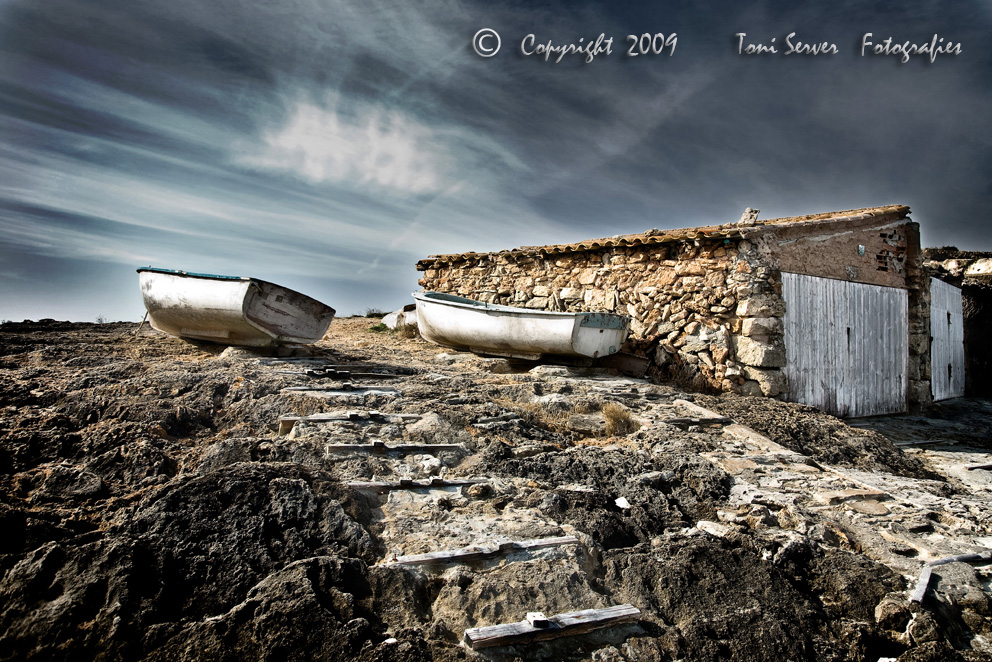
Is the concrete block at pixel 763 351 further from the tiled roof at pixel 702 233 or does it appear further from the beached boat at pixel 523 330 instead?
the beached boat at pixel 523 330

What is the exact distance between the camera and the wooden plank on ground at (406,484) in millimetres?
4180

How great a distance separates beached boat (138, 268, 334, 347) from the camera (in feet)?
27.0

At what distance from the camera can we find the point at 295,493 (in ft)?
12.3

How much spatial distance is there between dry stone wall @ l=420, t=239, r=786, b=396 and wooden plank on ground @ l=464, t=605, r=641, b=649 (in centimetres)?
679

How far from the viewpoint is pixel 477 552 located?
3.49 meters

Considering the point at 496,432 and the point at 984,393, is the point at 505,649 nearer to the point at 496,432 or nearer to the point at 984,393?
the point at 496,432

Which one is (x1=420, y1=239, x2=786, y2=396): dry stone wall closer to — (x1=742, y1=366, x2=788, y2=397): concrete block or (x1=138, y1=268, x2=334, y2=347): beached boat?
(x1=742, y1=366, x2=788, y2=397): concrete block

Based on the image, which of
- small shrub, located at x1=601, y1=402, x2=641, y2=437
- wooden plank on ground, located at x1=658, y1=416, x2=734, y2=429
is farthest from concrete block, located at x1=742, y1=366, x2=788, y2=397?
small shrub, located at x1=601, y1=402, x2=641, y2=437

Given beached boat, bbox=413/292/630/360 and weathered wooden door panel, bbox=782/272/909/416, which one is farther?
weathered wooden door panel, bbox=782/272/909/416

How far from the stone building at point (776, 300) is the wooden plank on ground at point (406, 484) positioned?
6.11m

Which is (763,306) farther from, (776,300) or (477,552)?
(477,552)

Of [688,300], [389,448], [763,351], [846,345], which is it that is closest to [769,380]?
[763,351]

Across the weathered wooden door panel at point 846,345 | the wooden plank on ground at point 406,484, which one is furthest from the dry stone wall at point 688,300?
the wooden plank on ground at point 406,484

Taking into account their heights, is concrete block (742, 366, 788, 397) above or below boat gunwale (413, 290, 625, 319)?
below
